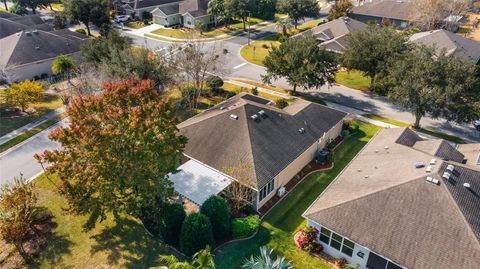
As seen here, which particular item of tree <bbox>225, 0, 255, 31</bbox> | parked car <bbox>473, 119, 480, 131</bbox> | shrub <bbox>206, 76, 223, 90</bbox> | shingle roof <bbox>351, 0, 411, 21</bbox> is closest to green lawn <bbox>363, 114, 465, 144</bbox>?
parked car <bbox>473, 119, 480, 131</bbox>

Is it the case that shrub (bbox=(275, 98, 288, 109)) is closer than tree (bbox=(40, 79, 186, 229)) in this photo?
No

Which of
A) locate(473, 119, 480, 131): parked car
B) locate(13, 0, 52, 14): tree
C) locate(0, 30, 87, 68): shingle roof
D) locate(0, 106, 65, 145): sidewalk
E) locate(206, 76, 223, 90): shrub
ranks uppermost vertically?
locate(13, 0, 52, 14): tree

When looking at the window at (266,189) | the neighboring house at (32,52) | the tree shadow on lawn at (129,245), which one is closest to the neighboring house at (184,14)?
the neighboring house at (32,52)

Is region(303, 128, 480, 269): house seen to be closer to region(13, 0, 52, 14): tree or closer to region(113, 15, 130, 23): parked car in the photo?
region(113, 15, 130, 23): parked car

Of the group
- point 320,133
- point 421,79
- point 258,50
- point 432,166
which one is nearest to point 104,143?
point 320,133

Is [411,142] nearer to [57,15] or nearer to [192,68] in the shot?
[192,68]

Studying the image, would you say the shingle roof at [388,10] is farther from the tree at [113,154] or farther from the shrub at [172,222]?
the shrub at [172,222]

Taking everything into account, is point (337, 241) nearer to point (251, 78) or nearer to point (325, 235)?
point (325, 235)

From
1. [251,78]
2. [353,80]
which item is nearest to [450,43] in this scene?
[353,80]
